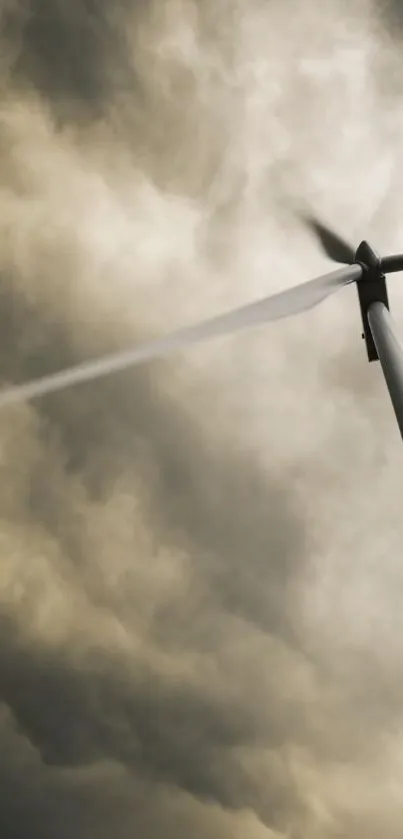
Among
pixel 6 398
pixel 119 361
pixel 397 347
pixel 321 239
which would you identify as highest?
pixel 321 239

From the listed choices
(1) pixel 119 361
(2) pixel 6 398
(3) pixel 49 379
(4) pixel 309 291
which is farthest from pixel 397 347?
(2) pixel 6 398

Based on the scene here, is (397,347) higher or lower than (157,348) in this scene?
higher

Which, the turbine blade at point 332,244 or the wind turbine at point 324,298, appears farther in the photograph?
the turbine blade at point 332,244

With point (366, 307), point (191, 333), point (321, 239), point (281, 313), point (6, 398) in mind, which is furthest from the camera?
point (321, 239)

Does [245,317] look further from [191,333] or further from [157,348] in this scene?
[157,348]

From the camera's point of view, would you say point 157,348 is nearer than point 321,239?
Yes

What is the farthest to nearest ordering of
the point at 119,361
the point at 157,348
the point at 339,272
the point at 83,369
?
the point at 339,272, the point at 157,348, the point at 119,361, the point at 83,369

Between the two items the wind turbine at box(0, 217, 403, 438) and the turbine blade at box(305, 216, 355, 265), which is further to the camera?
the turbine blade at box(305, 216, 355, 265)
